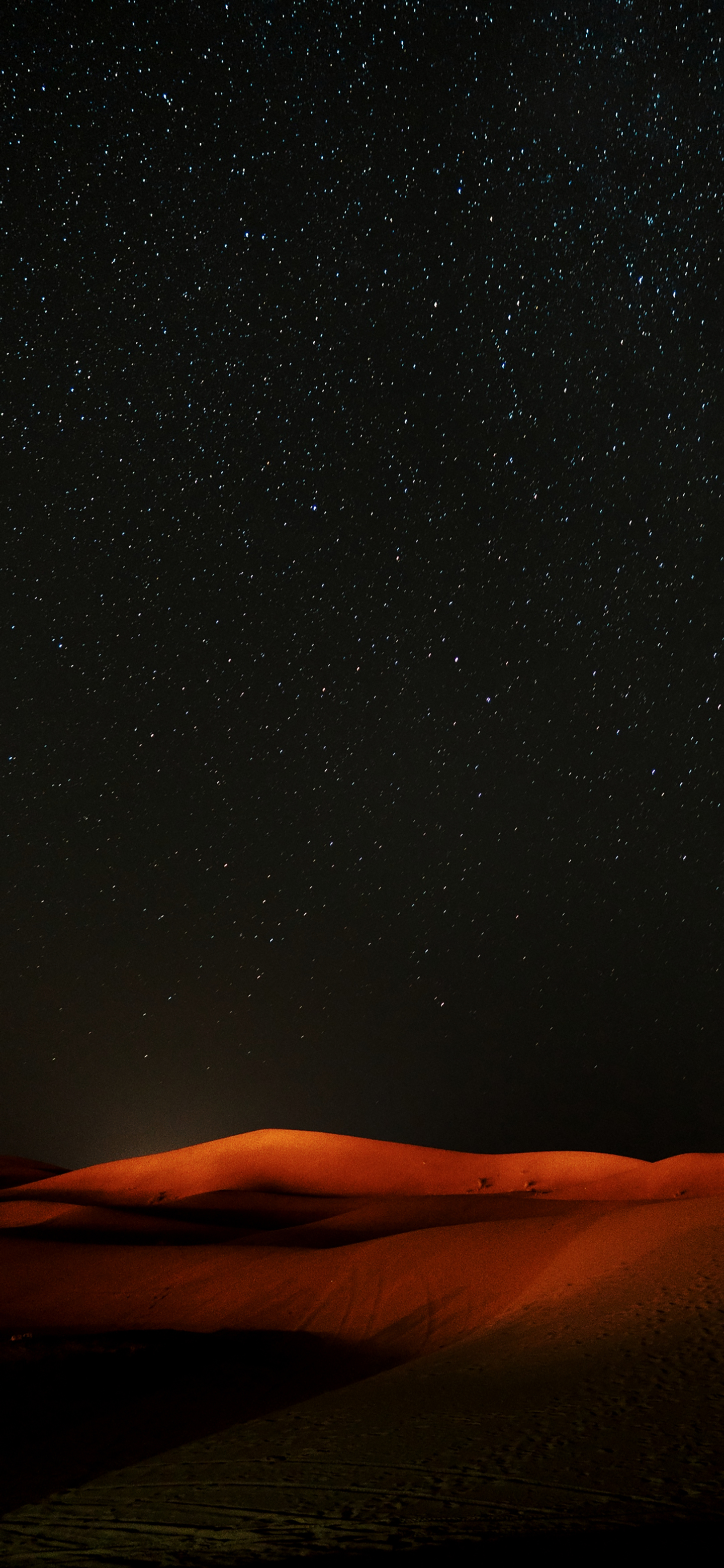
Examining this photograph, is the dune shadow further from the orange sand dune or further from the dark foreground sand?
the orange sand dune

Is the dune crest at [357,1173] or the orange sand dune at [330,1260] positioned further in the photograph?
the dune crest at [357,1173]

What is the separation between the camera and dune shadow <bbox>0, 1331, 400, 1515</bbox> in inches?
201

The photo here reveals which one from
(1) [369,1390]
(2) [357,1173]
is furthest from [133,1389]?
(2) [357,1173]

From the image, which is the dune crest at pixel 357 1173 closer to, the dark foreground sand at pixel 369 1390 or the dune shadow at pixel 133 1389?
the dark foreground sand at pixel 369 1390

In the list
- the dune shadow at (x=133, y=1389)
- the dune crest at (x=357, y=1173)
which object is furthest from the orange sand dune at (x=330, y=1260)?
the dune crest at (x=357, y=1173)

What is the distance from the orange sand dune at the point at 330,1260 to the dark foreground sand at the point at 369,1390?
0.05 m

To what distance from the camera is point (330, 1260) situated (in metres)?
11.1

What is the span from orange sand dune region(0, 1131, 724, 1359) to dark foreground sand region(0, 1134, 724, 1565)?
0.16ft

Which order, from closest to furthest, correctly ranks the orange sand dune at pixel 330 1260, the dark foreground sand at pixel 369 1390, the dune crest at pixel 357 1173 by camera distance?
the dark foreground sand at pixel 369 1390 → the orange sand dune at pixel 330 1260 → the dune crest at pixel 357 1173

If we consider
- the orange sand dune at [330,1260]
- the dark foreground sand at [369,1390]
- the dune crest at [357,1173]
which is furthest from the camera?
the dune crest at [357,1173]

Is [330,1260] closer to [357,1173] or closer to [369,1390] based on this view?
[369,1390]

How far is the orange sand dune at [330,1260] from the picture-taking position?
28.5 feet

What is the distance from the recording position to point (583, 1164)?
3008cm

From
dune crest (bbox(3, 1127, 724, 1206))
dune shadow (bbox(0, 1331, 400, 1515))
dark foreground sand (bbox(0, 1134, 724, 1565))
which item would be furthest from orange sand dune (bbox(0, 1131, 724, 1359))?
dune crest (bbox(3, 1127, 724, 1206))
